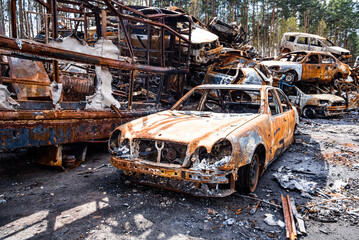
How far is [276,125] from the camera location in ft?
12.7

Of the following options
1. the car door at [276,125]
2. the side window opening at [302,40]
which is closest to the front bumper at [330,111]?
the car door at [276,125]

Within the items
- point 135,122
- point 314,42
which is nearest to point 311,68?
point 314,42

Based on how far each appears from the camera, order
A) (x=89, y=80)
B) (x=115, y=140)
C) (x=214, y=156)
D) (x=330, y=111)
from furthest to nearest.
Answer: (x=330, y=111), (x=89, y=80), (x=115, y=140), (x=214, y=156)

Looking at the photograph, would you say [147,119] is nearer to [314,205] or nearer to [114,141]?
[114,141]

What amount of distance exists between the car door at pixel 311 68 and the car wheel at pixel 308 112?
1.53 metres

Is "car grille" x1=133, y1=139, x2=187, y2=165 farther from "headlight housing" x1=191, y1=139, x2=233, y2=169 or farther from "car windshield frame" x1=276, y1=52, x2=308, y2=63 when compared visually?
"car windshield frame" x1=276, y1=52, x2=308, y2=63

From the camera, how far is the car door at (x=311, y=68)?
Result: 10.5 metres

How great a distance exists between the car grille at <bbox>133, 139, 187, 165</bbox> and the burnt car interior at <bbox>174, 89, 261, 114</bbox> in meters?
1.28

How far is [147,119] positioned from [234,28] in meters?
12.3

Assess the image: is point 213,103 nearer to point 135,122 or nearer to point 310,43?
point 135,122

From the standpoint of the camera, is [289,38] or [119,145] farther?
[289,38]

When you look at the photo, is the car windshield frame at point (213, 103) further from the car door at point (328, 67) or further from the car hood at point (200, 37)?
the car door at point (328, 67)

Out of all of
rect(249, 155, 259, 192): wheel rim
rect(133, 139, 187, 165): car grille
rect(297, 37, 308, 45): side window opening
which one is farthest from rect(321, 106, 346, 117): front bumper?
rect(133, 139, 187, 165): car grille

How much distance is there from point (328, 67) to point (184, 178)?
1063 centimetres
